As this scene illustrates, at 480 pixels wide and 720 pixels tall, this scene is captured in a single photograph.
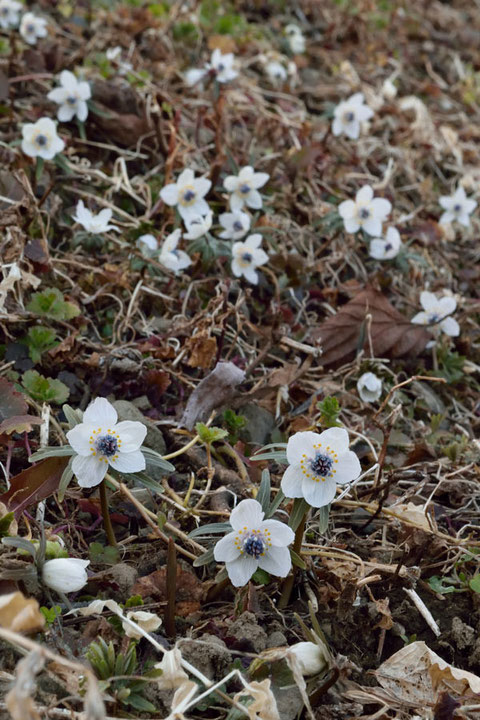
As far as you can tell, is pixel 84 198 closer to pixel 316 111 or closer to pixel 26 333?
pixel 26 333

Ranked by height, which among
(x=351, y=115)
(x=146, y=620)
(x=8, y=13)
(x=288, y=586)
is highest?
(x=8, y=13)

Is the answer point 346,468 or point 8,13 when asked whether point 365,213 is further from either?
point 8,13

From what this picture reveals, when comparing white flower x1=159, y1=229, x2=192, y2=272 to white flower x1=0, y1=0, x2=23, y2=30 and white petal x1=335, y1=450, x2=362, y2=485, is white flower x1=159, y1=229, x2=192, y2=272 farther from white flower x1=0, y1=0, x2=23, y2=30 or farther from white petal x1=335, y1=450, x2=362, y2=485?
white flower x1=0, y1=0, x2=23, y2=30

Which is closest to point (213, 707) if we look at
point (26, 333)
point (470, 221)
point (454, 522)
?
point (454, 522)

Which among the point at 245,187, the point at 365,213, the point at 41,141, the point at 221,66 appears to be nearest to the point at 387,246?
the point at 365,213

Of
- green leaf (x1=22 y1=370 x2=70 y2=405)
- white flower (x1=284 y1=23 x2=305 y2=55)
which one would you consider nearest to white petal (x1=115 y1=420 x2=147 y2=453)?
green leaf (x1=22 y1=370 x2=70 y2=405)
